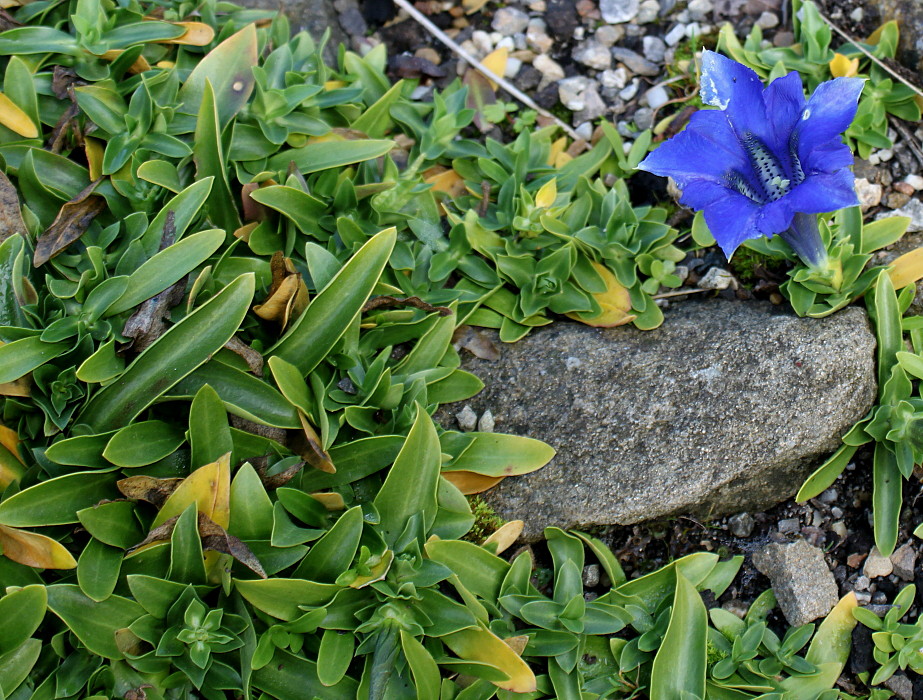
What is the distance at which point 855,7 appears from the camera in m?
3.26

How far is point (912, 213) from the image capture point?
2.88 metres

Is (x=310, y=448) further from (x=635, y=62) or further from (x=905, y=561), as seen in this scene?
(x=635, y=62)

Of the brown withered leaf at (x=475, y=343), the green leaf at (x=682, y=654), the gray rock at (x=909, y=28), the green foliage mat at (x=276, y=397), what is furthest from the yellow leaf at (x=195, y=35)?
the gray rock at (x=909, y=28)

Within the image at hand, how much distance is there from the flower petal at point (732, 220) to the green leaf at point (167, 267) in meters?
1.30

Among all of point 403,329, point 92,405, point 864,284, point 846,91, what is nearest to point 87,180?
point 92,405

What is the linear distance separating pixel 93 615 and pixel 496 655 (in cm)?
99

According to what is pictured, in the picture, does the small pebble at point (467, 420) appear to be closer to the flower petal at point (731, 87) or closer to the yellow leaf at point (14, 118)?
the flower petal at point (731, 87)

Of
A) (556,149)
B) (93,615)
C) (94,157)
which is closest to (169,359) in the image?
(93,615)

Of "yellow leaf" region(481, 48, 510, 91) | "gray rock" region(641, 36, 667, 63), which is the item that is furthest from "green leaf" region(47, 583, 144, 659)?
"gray rock" region(641, 36, 667, 63)

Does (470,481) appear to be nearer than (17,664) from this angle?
No

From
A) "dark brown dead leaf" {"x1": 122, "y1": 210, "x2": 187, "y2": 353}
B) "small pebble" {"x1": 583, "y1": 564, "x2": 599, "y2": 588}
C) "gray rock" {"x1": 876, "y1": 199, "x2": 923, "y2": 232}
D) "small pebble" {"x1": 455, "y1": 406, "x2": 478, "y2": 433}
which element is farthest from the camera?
"gray rock" {"x1": 876, "y1": 199, "x2": 923, "y2": 232}

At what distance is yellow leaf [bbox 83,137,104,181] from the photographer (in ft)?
8.61

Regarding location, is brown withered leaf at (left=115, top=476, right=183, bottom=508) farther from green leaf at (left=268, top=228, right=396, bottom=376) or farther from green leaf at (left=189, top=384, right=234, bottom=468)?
green leaf at (left=268, top=228, right=396, bottom=376)

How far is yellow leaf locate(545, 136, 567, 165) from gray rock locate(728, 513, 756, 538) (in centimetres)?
138
